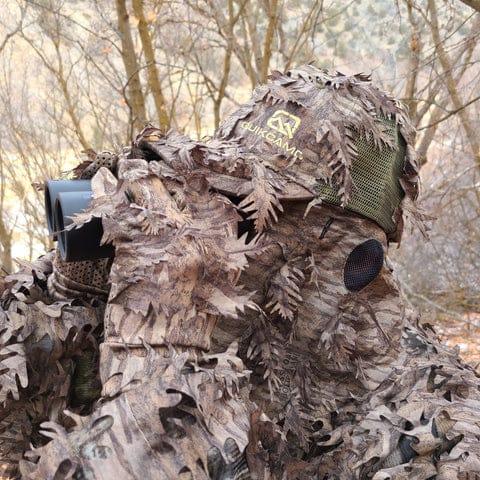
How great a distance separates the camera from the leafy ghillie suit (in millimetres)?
972

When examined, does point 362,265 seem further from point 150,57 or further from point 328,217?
point 150,57

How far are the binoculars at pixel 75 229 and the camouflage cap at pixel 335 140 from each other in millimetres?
406

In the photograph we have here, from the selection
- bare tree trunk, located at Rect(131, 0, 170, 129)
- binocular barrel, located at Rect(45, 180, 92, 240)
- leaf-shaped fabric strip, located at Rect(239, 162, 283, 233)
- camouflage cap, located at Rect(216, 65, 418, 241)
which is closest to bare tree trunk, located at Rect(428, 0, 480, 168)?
bare tree trunk, located at Rect(131, 0, 170, 129)

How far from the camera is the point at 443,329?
4773mm

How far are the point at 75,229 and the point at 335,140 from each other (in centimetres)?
59

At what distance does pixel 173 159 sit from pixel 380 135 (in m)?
0.50

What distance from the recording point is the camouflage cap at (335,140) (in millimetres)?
1350

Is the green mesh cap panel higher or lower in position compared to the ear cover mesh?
higher

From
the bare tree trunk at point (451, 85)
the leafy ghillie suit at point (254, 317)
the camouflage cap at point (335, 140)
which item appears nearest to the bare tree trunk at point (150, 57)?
the bare tree trunk at point (451, 85)

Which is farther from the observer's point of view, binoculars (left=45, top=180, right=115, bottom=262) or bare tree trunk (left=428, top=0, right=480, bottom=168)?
bare tree trunk (left=428, top=0, right=480, bottom=168)

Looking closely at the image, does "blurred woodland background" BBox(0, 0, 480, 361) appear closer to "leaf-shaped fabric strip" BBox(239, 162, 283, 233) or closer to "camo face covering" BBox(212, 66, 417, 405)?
"camo face covering" BBox(212, 66, 417, 405)

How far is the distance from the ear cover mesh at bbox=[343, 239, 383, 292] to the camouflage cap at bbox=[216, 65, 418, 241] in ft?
0.21

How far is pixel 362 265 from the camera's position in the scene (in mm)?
1448

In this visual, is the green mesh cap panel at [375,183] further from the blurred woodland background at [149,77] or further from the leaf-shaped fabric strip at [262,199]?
the blurred woodland background at [149,77]
